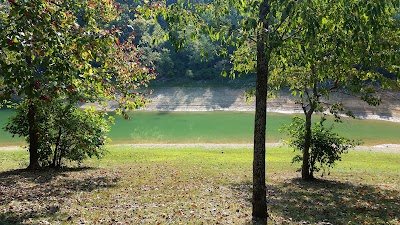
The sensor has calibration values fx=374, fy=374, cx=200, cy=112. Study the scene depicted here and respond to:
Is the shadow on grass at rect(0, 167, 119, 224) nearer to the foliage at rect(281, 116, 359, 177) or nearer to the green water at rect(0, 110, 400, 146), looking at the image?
the foliage at rect(281, 116, 359, 177)

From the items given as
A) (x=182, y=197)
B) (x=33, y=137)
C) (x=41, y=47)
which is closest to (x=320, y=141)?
(x=182, y=197)

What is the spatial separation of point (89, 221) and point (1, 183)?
574 centimetres

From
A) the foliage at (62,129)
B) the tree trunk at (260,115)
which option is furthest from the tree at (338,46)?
the foliage at (62,129)

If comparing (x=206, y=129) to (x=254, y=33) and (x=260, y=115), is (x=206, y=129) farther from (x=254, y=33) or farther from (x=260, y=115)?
(x=254, y=33)

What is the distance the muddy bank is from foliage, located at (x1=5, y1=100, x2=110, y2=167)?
4173cm

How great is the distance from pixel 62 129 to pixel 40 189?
4445 millimetres

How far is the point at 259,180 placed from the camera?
7992 millimetres

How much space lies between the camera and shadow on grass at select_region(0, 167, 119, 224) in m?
8.37

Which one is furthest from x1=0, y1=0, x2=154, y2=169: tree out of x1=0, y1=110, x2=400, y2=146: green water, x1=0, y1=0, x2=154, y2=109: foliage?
x1=0, y1=110, x2=400, y2=146: green water

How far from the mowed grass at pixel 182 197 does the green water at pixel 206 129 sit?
19.0m

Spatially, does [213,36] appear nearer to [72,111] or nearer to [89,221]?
[89,221]

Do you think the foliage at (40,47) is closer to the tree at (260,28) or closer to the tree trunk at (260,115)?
the tree at (260,28)

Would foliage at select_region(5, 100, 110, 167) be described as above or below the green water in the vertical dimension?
above

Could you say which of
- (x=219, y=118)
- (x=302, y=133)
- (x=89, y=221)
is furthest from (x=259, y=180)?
(x=219, y=118)
